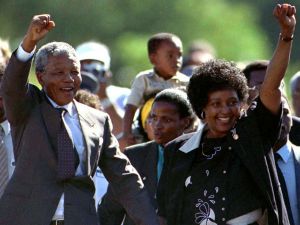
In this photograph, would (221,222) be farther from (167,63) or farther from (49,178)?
(167,63)

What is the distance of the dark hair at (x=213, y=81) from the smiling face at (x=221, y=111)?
0.05 metres

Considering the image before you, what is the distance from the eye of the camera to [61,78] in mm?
10508

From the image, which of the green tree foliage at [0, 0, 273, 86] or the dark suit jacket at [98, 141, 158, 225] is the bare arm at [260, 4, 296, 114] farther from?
the green tree foliage at [0, 0, 273, 86]

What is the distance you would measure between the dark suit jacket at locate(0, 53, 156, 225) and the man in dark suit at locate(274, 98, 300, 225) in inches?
38.1

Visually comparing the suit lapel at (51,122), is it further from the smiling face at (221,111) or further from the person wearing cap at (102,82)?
the person wearing cap at (102,82)

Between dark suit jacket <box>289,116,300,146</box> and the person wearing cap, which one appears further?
the person wearing cap

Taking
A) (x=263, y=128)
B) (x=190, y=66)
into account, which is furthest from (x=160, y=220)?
(x=190, y=66)

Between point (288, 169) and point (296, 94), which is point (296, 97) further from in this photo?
point (288, 169)

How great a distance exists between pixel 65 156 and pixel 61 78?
0.54 meters

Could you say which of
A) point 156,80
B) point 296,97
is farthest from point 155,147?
point 296,97

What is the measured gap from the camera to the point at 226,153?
10328 millimetres

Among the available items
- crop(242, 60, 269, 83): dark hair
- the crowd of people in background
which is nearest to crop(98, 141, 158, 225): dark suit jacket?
the crowd of people in background

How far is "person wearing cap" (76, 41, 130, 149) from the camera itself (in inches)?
595

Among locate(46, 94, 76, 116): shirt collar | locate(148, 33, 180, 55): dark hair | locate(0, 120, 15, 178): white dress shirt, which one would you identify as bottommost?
locate(0, 120, 15, 178): white dress shirt
